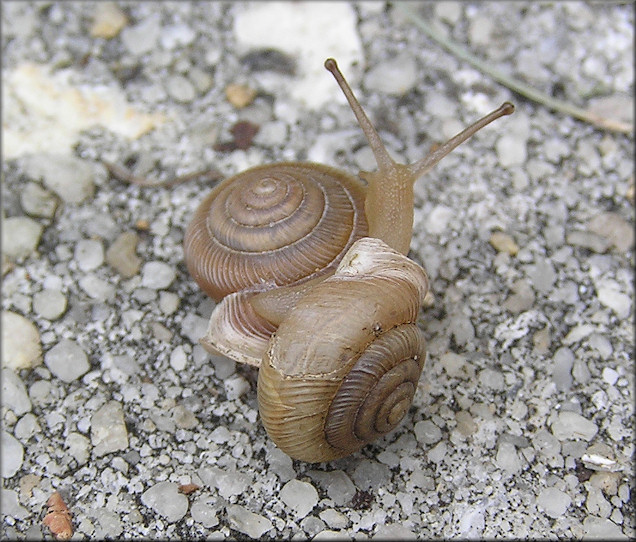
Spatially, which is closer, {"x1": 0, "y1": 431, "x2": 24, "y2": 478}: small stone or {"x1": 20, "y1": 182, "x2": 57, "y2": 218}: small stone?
{"x1": 0, "y1": 431, "x2": 24, "y2": 478}: small stone

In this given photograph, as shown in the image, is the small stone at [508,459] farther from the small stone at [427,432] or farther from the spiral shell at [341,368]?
the spiral shell at [341,368]

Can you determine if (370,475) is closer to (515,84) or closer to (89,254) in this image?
(89,254)

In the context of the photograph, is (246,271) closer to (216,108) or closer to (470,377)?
(470,377)

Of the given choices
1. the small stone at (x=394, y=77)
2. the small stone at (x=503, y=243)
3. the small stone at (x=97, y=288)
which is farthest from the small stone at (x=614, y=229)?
the small stone at (x=97, y=288)

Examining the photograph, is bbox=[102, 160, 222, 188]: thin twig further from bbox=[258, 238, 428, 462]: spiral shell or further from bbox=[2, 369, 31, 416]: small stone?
bbox=[258, 238, 428, 462]: spiral shell

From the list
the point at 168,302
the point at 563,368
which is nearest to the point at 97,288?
the point at 168,302

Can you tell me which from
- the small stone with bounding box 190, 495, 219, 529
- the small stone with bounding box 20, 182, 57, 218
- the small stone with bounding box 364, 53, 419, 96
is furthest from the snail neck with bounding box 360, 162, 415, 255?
the small stone with bounding box 20, 182, 57, 218
